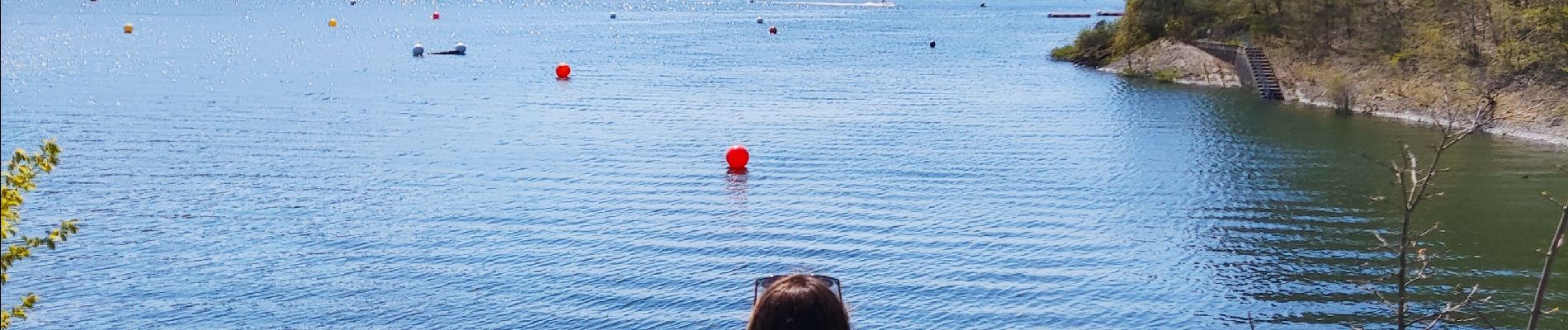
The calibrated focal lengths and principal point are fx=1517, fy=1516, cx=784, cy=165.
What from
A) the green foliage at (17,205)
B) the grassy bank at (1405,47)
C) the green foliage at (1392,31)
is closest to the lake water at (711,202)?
the grassy bank at (1405,47)

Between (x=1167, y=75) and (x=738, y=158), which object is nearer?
(x=738, y=158)

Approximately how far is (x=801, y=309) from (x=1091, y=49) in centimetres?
7347

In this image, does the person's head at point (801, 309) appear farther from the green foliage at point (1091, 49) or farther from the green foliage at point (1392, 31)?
the green foliage at point (1091, 49)

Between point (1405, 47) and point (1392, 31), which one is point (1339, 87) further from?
point (1392, 31)

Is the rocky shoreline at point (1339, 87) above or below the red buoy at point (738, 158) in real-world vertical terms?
below

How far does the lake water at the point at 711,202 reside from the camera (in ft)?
74.6

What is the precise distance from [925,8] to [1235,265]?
147 metres

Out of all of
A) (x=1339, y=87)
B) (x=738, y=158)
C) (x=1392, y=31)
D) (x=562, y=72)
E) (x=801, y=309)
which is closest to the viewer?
(x=801, y=309)

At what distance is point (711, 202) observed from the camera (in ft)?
102

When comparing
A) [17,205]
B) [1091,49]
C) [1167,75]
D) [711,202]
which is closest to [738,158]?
[711,202]

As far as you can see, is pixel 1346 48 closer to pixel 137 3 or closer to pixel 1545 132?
pixel 1545 132

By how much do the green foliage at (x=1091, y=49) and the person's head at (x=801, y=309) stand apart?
69.9 m

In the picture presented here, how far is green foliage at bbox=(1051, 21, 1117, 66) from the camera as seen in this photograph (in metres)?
74.0

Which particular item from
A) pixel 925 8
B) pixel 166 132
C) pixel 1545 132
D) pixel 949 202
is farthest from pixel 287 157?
pixel 925 8
